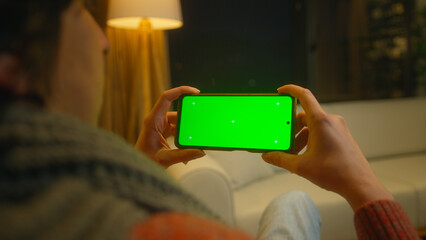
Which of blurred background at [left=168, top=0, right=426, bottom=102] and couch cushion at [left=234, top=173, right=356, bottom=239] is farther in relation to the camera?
blurred background at [left=168, top=0, right=426, bottom=102]

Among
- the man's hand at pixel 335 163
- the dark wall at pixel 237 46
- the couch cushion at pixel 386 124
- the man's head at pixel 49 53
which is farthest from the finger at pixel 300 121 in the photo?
the dark wall at pixel 237 46

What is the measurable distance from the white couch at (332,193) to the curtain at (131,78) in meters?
0.71

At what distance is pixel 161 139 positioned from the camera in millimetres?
920

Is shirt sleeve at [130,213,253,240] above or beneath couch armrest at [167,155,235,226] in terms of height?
above

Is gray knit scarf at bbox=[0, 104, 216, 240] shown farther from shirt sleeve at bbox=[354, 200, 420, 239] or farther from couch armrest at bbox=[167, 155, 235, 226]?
couch armrest at bbox=[167, 155, 235, 226]

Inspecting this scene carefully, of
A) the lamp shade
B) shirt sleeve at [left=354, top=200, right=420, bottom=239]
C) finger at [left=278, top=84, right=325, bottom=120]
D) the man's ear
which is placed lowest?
shirt sleeve at [left=354, top=200, right=420, bottom=239]

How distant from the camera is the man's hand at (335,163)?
1.96 ft

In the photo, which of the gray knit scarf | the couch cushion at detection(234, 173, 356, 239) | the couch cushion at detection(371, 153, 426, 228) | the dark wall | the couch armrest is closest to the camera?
the gray knit scarf

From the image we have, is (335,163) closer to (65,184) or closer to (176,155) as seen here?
(176,155)

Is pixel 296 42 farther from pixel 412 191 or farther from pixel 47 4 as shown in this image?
pixel 47 4

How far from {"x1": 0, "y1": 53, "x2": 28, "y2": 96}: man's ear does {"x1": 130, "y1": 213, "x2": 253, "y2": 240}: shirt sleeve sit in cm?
15

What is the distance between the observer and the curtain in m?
2.10

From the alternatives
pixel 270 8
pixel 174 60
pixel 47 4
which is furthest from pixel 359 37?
pixel 47 4

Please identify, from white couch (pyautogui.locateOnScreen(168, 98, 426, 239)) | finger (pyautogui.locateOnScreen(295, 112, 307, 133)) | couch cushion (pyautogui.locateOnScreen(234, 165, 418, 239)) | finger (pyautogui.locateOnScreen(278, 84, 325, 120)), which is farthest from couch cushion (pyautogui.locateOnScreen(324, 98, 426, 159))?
finger (pyautogui.locateOnScreen(278, 84, 325, 120))
